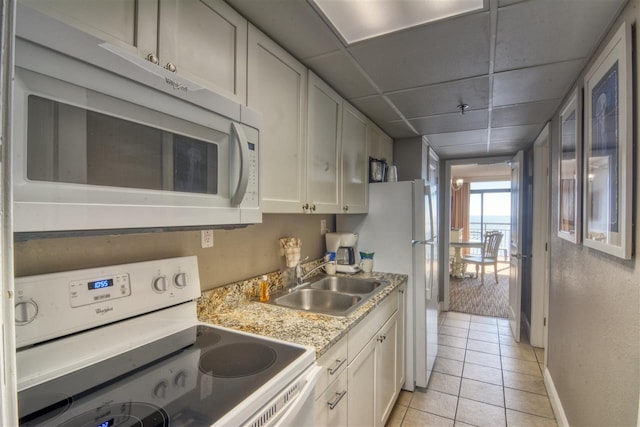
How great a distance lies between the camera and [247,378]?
839mm

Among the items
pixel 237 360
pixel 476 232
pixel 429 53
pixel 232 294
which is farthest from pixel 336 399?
pixel 476 232

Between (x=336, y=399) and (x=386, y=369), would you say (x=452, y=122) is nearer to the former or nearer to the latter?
(x=386, y=369)

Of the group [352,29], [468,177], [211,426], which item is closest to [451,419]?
[211,426]

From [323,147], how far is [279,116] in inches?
18.1

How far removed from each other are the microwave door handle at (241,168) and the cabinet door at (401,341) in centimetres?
161

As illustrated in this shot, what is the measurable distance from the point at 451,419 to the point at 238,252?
182cm

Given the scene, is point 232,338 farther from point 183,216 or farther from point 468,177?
point 468,177

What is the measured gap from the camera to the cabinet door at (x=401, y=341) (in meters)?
2.21

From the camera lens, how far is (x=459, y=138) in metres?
3.13

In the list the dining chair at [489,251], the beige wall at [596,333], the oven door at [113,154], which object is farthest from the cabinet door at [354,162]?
the dining chair at [489,251]

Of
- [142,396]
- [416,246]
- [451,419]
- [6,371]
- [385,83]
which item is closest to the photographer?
[6,371]

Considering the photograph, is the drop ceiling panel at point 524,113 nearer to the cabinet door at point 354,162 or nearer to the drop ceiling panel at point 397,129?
the drop ceiling panel at point 397,129

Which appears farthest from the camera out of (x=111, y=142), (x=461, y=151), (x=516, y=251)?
(x=461, y=151)

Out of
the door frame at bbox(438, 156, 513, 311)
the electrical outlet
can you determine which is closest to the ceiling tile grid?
the electrical outlet
